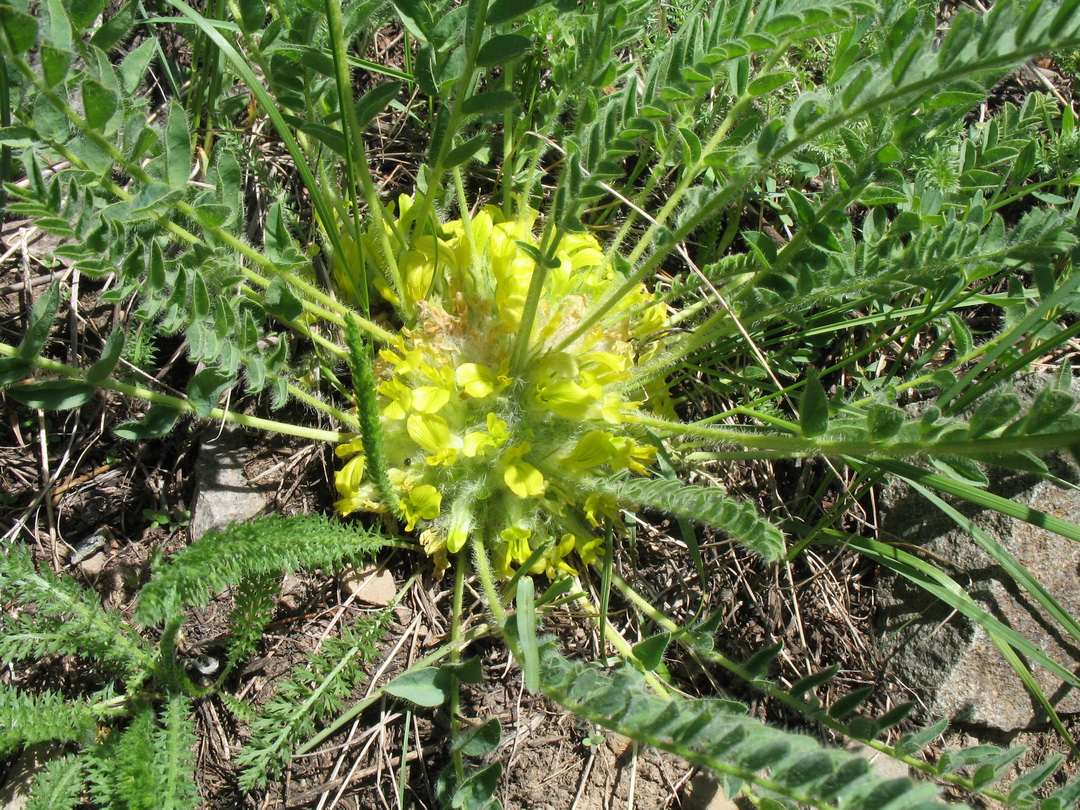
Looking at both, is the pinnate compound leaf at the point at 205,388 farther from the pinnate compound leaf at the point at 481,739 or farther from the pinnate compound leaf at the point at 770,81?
the pinnate compound leaf at the point at 770,81

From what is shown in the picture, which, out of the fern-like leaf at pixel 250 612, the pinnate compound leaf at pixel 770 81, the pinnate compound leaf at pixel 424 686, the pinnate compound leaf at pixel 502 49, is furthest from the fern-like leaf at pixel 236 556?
the pinnate compound leaf at pixel 770 81

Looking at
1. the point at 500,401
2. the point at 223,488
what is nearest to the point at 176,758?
the point at 223,488

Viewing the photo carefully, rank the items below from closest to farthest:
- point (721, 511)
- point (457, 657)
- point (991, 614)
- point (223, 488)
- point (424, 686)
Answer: point (721, 511) < point (424, 686) < point (457, 657) < point (223, 488) < point (991, 614)

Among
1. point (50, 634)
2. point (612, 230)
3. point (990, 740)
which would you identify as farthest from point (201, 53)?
point (990, 740)

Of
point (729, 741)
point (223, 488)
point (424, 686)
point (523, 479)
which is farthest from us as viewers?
point (223, 488)

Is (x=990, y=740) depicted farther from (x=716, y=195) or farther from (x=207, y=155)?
(x=207, y=155)

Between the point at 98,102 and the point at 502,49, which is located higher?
the point at 502,49

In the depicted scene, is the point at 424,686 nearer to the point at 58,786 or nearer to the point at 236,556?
the point at 236,556
